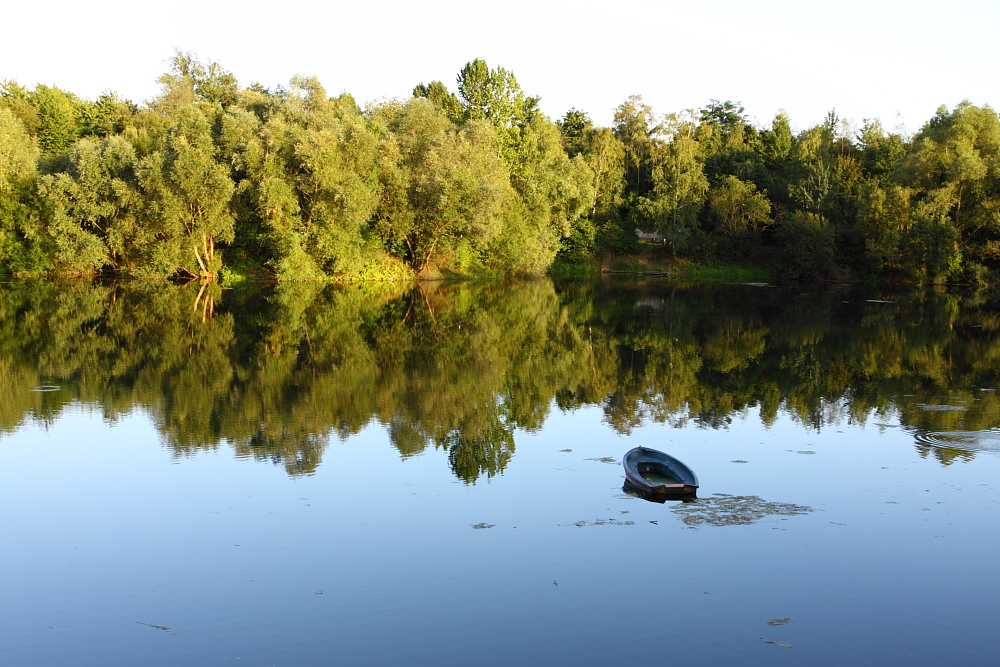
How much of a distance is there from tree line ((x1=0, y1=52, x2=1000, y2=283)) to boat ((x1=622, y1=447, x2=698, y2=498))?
Answer: 132 feet

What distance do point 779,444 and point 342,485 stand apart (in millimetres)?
8782

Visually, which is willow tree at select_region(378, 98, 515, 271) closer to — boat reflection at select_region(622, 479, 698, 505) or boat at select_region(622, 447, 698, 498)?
boat at select_region(622, 447, 698, 498)

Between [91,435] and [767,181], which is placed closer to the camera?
[91,435]

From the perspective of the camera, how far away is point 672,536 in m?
11.1

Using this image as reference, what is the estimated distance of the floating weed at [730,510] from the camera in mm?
11719

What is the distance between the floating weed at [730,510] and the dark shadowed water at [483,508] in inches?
2.1

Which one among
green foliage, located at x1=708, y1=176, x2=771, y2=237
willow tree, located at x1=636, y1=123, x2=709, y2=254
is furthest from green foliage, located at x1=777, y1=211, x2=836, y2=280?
willow tree, located at x1=636, y1=123, x2=709, y2=254

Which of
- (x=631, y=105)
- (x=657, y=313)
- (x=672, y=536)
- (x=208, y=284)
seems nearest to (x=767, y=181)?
(x=631, y=105)

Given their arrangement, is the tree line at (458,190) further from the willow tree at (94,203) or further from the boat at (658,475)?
the boat at (658,475)

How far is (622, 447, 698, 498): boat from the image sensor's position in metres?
12.6

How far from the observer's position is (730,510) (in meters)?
12.2

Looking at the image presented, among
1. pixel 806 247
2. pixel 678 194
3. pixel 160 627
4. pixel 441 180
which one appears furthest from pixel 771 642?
pixel 678 194

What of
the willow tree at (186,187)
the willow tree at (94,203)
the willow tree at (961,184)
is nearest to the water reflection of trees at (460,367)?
the willow tree at (186,187)

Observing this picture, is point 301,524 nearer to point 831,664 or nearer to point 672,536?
point 672,536
